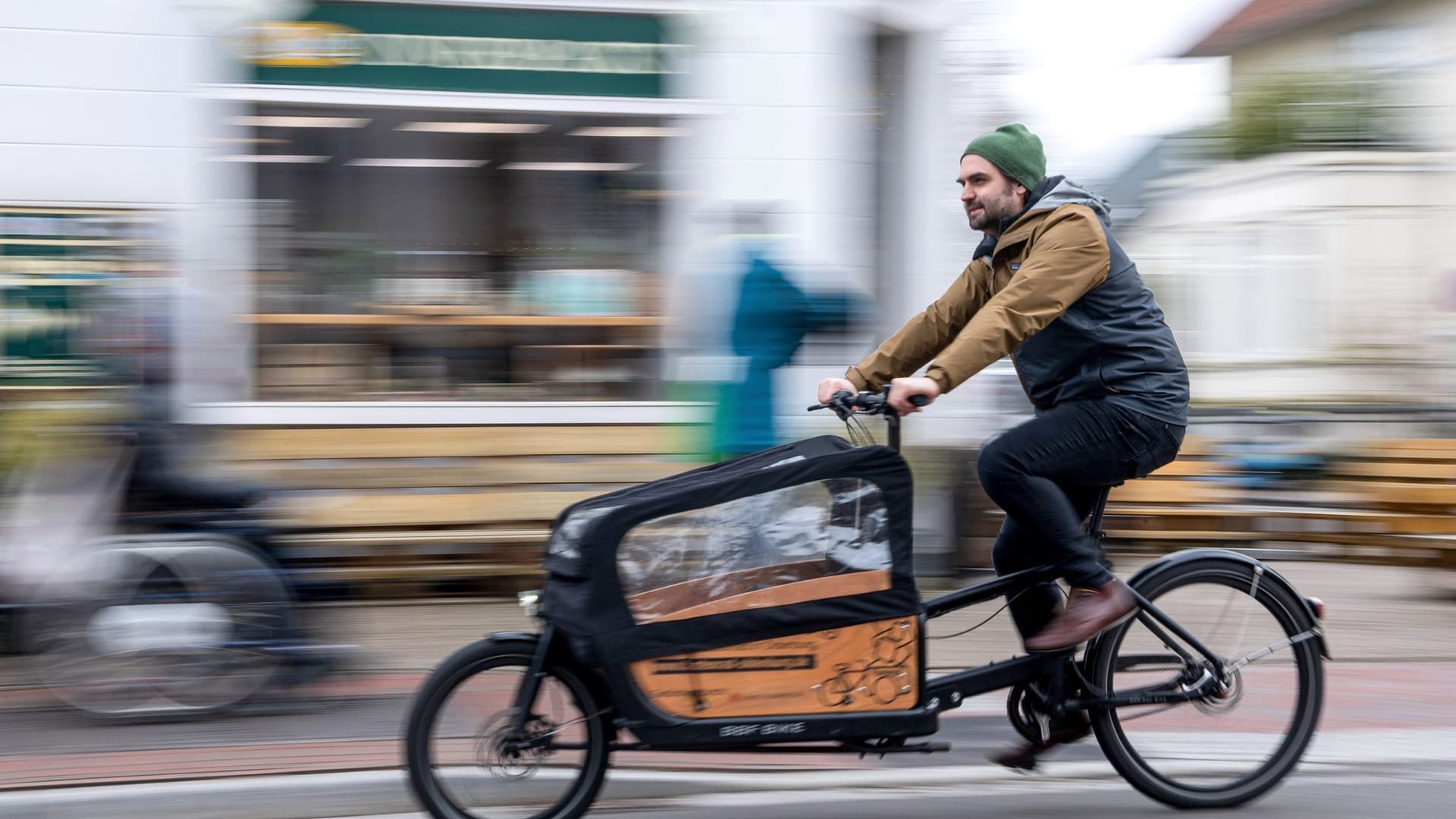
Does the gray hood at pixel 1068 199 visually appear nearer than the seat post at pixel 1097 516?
Yes

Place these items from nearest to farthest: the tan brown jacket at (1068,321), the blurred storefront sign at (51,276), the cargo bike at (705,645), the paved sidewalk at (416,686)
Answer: the cargo bike at (705,645) < the tan brown jacket at (1068,321) < the paved sidewalk at (416,686) < the blurred storefront sign at (51,276)

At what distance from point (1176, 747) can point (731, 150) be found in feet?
17.7

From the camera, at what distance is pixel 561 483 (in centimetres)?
812

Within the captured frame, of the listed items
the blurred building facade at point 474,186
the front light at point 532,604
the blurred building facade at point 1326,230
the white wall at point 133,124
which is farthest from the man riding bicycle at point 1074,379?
the blurred building facade at point 1326,230

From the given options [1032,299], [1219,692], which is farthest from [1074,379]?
[1219,692]

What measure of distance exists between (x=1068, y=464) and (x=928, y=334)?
586 millimetres

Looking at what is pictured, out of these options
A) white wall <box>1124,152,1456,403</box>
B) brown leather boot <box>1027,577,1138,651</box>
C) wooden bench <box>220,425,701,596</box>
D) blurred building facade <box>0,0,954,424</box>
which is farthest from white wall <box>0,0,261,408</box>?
white wall <box>1124,152,1456,403</box>

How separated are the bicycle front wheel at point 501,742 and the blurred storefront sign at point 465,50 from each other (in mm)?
5565

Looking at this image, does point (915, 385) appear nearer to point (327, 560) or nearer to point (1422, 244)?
point (327, 560)

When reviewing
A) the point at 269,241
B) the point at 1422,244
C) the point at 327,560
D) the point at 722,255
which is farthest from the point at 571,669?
the point at 1422,244

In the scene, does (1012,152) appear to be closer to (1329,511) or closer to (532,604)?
(532,604)

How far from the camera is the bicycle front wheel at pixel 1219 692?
13.9ft

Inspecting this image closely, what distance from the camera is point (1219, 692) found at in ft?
14.0

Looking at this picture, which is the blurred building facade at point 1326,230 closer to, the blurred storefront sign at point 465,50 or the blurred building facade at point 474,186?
the blurred building facade at point 474,186
